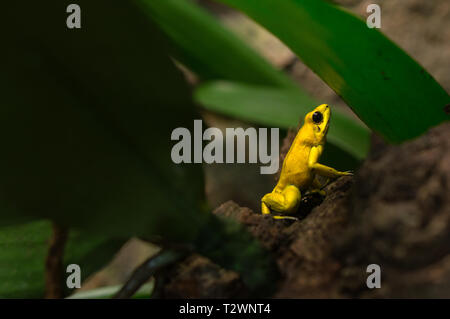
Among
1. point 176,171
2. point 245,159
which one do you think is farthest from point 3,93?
point 245,159

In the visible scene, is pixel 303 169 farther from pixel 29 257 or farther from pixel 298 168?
pixel 29 257

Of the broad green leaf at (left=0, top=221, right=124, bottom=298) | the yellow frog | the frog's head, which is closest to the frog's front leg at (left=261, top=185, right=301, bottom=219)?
the yellow frog

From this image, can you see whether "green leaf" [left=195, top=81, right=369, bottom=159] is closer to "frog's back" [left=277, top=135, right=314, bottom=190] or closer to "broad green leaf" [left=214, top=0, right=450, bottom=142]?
"frog's back" [left=277, top=135, right=314, bottom=190]

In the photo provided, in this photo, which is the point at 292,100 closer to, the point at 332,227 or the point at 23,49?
the point at 332,227

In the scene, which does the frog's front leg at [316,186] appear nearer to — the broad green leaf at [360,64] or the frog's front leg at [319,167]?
the frog's front leg at [319,167]

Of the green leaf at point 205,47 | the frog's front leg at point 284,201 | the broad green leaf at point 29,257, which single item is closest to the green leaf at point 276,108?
the green leaf at point 205,47
